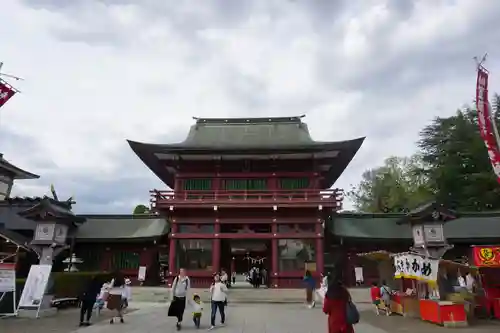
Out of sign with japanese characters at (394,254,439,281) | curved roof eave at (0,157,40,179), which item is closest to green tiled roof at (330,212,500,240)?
sign with japanese characters at (394,254,439,281)

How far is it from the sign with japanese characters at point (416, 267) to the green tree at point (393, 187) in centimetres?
2951

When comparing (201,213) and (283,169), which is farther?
(283,169)

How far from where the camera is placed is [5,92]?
15.6 metres

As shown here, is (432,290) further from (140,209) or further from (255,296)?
(140,209)

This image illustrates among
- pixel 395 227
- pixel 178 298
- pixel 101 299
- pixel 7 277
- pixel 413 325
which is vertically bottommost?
pixel 413 325

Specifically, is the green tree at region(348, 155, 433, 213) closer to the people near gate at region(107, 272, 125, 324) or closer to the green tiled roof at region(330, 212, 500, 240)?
the green tiled roof at region(330, 212, 500, 240)

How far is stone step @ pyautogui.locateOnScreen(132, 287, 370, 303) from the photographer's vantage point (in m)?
21.9

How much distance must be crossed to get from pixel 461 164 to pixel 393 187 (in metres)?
11.1

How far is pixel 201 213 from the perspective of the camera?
88.8ft

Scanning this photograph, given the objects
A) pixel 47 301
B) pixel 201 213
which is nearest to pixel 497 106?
pixel 201 213

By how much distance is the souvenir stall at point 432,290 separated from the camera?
41.9ft

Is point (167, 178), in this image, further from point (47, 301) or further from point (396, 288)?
point (396, 288)

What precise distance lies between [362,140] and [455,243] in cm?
1031

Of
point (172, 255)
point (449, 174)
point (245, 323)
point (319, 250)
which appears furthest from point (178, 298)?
point (449, 174)
